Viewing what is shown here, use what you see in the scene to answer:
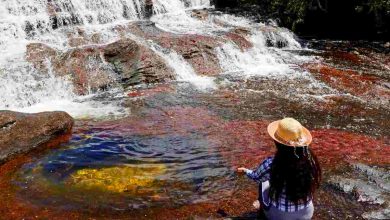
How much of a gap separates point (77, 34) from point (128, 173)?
8.34m

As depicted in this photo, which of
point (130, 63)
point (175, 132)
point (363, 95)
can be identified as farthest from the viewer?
point (130, 63)

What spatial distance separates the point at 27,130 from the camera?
7574 millimetres

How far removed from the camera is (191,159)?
6.89 m

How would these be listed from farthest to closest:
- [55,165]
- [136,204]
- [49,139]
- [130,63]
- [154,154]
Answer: [130,63] → [49,139] → [154,154] → [55,165] → [136,204]

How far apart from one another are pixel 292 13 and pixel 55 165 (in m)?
13.1

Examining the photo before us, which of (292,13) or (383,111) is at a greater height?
(292,13)

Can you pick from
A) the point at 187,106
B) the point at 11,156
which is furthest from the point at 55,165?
the point at 187,106

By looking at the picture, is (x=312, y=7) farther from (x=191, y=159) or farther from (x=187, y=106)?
(x=191, y=159)

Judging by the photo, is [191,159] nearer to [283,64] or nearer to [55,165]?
[55,165]

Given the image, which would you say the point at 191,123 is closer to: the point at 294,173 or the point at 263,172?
the point at 263,172

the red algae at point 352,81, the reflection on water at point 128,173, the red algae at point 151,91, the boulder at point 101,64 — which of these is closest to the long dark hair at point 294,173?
the reflection on water at point 128,173

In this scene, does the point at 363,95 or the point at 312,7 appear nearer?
the point at 363,95

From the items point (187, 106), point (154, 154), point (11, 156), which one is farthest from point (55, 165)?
point (187, 106)

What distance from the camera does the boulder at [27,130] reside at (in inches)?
281
